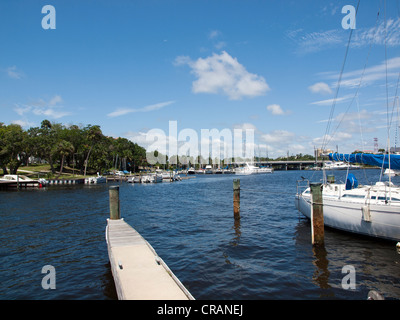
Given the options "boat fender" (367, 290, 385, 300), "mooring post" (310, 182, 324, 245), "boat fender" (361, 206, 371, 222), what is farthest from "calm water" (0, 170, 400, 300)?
"boat fender" (367, 290, 385, 300)

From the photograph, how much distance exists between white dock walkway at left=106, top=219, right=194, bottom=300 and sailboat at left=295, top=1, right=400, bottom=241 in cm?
1019

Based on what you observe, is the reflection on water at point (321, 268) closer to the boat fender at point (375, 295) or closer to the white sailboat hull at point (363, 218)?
the white sailboat hull at point (363, 218)

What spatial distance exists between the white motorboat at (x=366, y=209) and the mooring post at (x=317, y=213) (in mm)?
2720

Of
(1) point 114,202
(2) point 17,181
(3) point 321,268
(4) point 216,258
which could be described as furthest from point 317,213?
(2) point 17,181

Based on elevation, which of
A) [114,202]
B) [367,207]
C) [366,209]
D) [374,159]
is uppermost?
[374,159]

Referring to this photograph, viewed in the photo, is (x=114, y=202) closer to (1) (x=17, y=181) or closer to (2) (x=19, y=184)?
(1) (x=17, y=181)

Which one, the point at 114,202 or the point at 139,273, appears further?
the point at 114,202

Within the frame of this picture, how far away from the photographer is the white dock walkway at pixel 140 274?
26.3ft

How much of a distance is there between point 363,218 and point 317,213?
10.5 ft

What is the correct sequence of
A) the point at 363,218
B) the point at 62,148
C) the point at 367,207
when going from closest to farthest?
the point at 367,207 → the point at 363,218 → the point at 62,148

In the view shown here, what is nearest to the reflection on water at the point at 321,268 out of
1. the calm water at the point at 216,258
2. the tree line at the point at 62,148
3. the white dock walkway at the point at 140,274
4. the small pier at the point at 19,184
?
the calm water at the point at 216,258

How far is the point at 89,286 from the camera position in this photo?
11.3 m

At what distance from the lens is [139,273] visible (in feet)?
31.2
